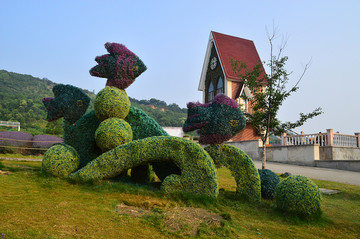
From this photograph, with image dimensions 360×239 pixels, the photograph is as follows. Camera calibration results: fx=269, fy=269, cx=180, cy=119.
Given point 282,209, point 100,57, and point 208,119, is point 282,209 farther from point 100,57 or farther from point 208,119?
point 100,57

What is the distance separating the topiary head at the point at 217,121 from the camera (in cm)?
624

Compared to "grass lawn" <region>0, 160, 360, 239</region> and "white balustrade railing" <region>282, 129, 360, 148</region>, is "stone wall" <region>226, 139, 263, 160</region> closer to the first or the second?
"white balustrade railing" <region>282, 129, 360, 148</region>

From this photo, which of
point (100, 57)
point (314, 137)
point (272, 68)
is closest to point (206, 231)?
point (100, 57)

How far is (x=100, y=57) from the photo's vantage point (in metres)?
6.99

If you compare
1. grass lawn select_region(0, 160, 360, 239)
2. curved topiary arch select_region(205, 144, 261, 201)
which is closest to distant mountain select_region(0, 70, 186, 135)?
grass lawn select_region(0, 160, 360, 239)

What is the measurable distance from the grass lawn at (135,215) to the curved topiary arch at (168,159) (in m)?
0.22

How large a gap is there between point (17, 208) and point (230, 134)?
440 centimetres

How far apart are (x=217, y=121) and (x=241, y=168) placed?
119cm

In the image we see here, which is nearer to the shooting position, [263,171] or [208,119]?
[208,119]

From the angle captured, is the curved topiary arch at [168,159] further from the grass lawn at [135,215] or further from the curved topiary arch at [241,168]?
the curved topiary arch at [241,168]

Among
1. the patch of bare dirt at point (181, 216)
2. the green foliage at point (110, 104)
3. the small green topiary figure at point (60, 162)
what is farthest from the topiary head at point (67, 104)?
the patch of bare dirt at point (181, 216)

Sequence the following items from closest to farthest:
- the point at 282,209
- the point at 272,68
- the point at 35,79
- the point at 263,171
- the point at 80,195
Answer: the point at 80,195
the point at 282,209
the point at 263,171
the point at 272,68
the point at 35,79

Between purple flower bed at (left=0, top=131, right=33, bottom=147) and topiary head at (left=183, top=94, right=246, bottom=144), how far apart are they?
37.5 feet

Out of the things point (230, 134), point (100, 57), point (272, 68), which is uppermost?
point (272, 68)
